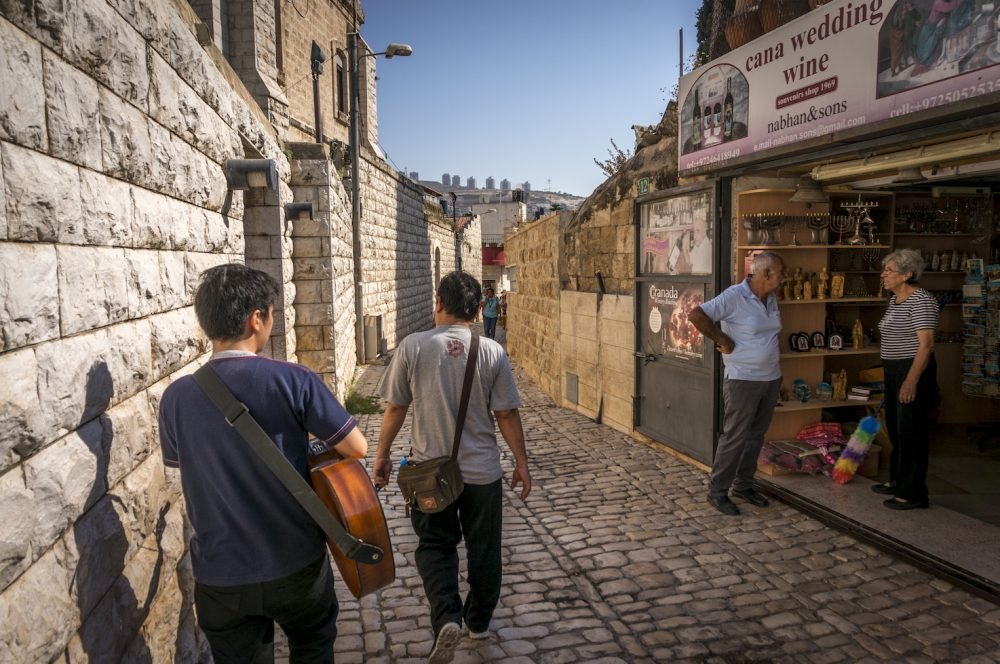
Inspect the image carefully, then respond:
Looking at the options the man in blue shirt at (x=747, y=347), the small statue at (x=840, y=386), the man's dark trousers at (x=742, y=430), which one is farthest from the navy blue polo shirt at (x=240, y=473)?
the small statue at (x=840, y=386)

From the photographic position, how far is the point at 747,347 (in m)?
5.34

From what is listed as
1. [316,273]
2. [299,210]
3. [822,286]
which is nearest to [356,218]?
[316,273]

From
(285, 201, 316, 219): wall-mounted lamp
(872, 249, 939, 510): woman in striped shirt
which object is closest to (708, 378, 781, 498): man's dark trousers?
(872, 249, 939, 510): woman in striped shirt

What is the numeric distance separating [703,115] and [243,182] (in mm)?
4107

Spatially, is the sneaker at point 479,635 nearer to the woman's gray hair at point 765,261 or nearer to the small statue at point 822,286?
the woman's gray hair at point 765,261

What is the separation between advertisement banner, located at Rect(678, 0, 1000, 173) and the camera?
385cm

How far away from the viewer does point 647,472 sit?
673 centimetres

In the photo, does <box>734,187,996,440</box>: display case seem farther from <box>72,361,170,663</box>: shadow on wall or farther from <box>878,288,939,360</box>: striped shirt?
<box>72,361,170,663</box>: shadow on wall

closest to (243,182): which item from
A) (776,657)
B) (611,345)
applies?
(776,657)

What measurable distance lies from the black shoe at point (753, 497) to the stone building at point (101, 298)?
4238 mm

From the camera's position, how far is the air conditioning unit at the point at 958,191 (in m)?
6.64

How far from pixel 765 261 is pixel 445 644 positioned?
3.66 meters

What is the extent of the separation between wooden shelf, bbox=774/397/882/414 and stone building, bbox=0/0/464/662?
4.79 metres

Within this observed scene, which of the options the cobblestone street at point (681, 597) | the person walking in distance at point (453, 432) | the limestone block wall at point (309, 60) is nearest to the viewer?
the person walking in distance at point (453, 432)
